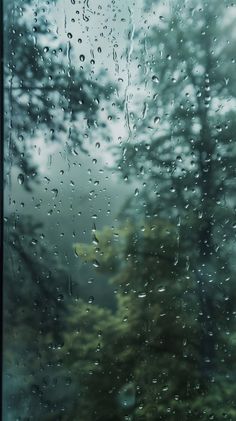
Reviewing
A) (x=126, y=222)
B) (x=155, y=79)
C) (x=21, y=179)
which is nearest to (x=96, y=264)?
(x=126, y=222)

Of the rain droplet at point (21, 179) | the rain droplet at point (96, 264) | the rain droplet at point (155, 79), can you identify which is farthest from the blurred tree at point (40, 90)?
the rain droplet at point (96, 264)

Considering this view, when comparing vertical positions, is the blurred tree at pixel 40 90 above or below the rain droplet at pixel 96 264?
above

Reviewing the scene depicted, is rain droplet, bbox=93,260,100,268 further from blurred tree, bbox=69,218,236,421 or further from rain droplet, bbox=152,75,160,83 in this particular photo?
rain droplet, bbox=152,75,160,83

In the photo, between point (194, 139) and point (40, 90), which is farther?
point (40, 90)

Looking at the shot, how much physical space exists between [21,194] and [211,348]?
53 cm

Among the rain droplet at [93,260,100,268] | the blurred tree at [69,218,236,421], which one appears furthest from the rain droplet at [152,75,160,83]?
the rain droplet at [93,260,100,268]

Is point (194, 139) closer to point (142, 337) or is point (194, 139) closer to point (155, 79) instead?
point (155, 79)

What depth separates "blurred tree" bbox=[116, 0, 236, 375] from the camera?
1017mm

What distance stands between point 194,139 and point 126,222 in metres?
0.22

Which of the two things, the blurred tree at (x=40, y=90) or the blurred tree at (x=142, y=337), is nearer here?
the blurred tree at (x=142, y=337)

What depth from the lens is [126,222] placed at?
3.51 feet

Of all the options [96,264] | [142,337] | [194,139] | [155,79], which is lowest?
[142,337]

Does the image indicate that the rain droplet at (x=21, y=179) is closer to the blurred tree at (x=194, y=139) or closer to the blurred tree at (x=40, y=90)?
the blurred tree at (x=40, y=90)

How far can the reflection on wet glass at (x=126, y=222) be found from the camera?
1.02m
